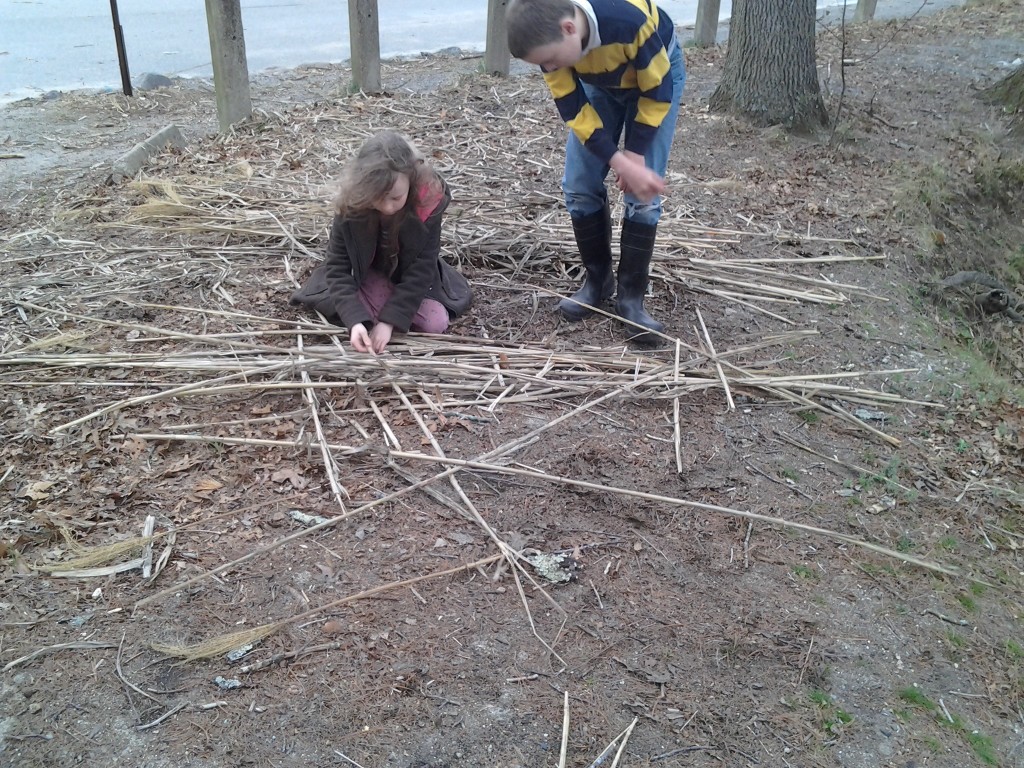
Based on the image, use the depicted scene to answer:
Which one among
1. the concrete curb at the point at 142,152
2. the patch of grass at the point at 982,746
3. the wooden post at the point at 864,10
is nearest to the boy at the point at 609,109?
the patch of grass at the point at 982,746

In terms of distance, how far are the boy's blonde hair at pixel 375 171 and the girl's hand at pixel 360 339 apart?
0.46 meters

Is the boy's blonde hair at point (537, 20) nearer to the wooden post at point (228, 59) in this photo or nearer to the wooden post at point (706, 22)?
the wooden post at point (228, 59)

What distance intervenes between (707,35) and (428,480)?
799cm

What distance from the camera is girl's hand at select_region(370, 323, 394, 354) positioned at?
10.6 feet

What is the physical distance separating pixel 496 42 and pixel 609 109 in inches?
177

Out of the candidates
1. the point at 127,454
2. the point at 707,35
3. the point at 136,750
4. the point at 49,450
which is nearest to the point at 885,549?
the point at 136,750

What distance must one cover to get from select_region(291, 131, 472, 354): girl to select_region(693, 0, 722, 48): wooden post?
675cm

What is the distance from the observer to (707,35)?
8.95m

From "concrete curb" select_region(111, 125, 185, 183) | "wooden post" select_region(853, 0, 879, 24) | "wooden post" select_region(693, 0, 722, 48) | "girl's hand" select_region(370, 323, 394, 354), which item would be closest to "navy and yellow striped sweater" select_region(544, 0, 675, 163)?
"girl's hand" select_region(370, 323, 394, 354)

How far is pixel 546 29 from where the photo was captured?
8.84 ft

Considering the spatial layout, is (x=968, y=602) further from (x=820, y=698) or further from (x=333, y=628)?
(x=333, y=628)

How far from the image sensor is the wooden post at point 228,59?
18.5ft

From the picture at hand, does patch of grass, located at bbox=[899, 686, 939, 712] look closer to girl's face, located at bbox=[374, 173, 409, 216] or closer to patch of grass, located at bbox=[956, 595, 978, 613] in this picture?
patch of grass, located at bbox=[956, 595, 978, 613]

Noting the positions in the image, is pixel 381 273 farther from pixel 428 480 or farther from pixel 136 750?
pixel 136 750
